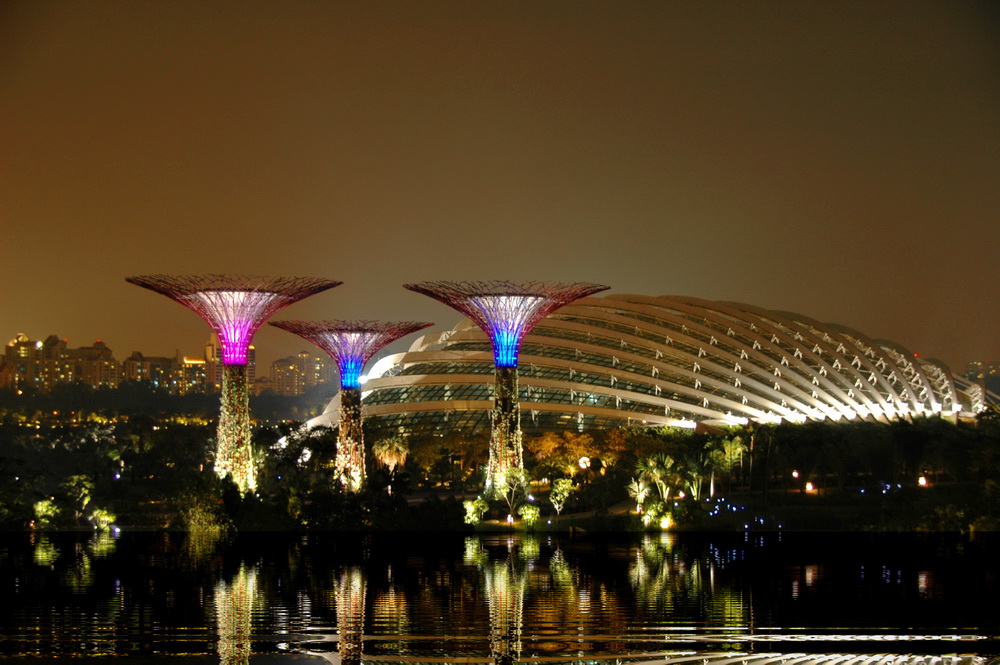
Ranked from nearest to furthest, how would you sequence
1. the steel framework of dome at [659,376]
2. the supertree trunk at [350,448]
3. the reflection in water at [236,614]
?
the reflection in water at [236,614] → the supertree trunk at [350,448] → the steel framework of dome at [659,376]

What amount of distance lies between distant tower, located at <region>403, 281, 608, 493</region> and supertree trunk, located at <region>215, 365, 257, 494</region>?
34.4 feet

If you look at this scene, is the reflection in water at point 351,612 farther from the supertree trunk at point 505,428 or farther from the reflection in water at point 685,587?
the supertree trunk at point 505,428

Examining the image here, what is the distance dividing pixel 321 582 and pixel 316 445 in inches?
1186

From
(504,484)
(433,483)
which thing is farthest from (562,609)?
(433,483)

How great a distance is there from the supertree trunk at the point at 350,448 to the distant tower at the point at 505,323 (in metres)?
7.27

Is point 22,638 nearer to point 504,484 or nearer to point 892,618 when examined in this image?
point 892,618

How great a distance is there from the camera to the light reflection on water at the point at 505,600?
30500 mm

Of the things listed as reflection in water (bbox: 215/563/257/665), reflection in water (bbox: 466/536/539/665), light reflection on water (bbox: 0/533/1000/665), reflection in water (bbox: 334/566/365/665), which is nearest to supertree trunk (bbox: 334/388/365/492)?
light reflection on water (bbox: 0/533/1000/665)

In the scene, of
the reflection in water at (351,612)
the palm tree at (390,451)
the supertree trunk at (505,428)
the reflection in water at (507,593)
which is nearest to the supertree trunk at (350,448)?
the supertree trunk at (505,428)

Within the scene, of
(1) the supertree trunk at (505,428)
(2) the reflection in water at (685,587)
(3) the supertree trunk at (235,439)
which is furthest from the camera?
(1) the supertree trunk at (505,428)

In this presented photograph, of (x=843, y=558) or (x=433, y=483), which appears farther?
(x=433, y=483)

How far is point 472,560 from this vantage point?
47.3 meters

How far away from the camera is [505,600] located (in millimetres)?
37531

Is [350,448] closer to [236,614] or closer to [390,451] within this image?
[390,451]
